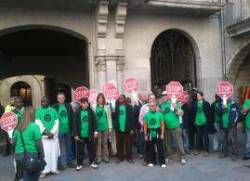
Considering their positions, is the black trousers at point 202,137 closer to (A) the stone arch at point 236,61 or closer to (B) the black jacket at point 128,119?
(B) the black jacket at point 128,119

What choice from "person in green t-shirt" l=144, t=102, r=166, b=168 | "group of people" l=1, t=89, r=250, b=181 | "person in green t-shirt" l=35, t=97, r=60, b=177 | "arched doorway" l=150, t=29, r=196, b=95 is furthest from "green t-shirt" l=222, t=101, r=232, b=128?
"person in green t-shirt" l=35, t=97, r=60, b=177

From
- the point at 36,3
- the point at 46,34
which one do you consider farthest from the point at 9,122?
the point at 46,34

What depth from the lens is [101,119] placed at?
31.2 ft

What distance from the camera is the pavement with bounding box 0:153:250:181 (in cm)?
807

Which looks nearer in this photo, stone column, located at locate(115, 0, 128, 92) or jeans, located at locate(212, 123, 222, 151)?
jeans, located at locate(212, 123, 222, 151)

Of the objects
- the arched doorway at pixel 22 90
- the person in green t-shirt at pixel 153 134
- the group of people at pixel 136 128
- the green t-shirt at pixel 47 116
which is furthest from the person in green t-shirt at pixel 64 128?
the arched doorway at pixel 22 90

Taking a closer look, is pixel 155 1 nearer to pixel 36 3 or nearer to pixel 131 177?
pixel 36 3

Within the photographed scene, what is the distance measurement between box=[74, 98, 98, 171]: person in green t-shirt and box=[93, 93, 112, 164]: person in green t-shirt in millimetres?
347

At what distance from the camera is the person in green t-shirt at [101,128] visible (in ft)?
31.2

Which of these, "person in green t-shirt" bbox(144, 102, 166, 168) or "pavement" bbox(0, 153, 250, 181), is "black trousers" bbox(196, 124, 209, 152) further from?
"person in green t-shirt" bbox(144, 102, 166, 168)

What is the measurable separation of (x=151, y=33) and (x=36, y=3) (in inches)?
131

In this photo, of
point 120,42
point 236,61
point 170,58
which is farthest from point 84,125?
point 236,61

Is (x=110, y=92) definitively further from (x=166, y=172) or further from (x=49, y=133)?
(x=166, y=172)

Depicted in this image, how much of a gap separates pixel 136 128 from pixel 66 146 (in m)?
1.76
